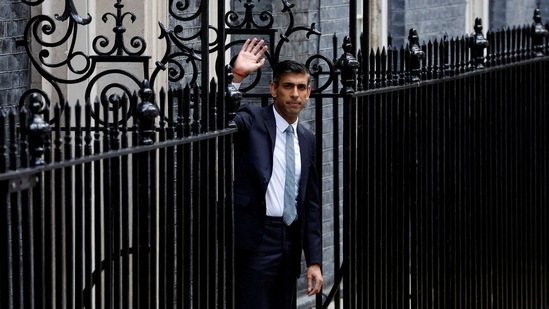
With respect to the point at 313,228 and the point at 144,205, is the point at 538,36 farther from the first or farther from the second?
the point at 144,205

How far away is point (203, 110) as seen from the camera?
638 cm

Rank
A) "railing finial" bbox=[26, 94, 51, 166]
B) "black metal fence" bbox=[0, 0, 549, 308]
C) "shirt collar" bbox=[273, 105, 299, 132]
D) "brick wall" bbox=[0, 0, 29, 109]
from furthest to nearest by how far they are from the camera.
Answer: "brick wall" bbox=[0, 0, 29, 109]
"shirt collar" bbox=[273, 105, 299, 132]
"black metal fence" bbox=[0, 0, 549, 308]
"railing finial" bbox=[26, 94, 51, 166]

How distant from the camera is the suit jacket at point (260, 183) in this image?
7527mm

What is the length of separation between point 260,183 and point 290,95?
1.47 ft

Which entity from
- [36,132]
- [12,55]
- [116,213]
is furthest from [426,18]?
[36,132]

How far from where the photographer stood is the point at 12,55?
27.9 ft

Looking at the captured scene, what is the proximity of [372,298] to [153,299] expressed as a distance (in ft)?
8.37

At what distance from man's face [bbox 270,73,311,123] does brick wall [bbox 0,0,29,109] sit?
4.63 feet

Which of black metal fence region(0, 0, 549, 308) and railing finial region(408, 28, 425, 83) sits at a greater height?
railing finial region(408, 28, 425, 83)

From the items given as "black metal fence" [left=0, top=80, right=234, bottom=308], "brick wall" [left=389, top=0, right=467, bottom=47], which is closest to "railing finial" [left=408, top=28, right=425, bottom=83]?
"black metal fence" [left=0, top=80, right=234, bottom=308]

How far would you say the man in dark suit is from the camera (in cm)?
754

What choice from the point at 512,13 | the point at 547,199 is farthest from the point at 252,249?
the point at 512,13

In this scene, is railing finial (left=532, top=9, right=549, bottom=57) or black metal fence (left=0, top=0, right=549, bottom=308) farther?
railing finial (left=532, top=9, right=549, bottom=57)

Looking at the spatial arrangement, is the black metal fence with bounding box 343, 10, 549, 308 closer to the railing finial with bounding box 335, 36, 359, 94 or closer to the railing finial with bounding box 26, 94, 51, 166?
the railing finial with bounding box 335, 36, 359, 94
